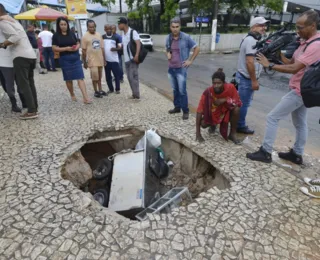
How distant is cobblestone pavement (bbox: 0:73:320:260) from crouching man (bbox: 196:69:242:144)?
13.1 inches

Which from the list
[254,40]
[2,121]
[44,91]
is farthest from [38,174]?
[44,91]

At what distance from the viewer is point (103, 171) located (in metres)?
3.30

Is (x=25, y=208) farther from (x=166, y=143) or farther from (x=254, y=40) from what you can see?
(x=254, y=40)

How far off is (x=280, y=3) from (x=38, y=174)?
24.5 metres

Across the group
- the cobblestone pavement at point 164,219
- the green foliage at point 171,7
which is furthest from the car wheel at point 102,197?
the green foliage at point 171,7

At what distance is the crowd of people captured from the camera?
275 centimetres

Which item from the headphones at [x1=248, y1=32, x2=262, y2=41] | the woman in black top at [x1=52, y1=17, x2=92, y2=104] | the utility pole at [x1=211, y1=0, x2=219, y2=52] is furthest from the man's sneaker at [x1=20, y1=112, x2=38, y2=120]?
the utility pole at [x1=211, y1=0, x2=219, y2=52]

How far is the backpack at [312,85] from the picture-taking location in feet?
7.59

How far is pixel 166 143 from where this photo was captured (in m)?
3.95

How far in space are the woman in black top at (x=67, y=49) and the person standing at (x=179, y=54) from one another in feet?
6.50

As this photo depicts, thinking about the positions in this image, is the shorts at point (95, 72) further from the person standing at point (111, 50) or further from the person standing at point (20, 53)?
the person standing at point (20, 53)

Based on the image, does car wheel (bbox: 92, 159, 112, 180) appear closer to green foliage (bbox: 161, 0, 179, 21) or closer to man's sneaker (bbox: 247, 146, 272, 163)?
man's sneaker (bbox: 247, 146, 272, 163)

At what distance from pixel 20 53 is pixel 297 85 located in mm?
4058

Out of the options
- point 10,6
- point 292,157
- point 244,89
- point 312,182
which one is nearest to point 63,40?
point 244,89
